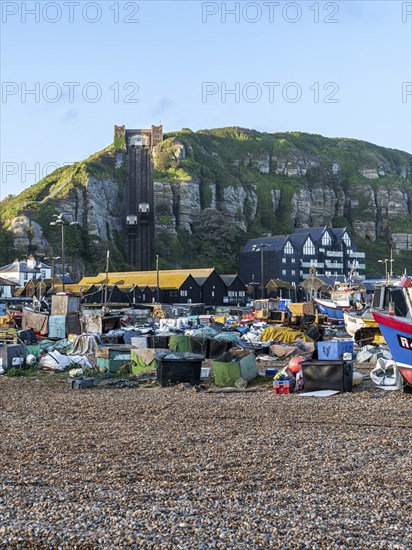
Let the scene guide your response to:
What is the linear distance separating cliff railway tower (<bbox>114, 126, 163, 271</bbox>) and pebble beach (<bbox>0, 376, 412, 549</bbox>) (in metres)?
115

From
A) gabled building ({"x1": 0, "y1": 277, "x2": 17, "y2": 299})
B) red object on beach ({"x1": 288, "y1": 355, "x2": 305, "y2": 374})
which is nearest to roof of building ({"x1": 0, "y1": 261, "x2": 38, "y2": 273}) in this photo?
gabled building ({"x1": 0, "y1": 277, "x2": 17, "y2": 299})

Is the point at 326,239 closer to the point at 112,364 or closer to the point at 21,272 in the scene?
the point at 21,272

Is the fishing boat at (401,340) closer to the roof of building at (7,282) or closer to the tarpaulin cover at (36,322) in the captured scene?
the tarpaulin cover at (36,322)

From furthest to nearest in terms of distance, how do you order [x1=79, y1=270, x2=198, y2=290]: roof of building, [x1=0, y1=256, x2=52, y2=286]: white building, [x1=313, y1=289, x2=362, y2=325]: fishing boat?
[x1=0, y1=256, x2=52, y2=286]: white building < [x1=79, y1=270, x2=198, y2=290]: roof of building < [x1=313, y1=289, x2=362, y2=325]: fishing boat

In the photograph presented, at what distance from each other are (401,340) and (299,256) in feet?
341

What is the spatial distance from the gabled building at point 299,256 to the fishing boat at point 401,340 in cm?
9159

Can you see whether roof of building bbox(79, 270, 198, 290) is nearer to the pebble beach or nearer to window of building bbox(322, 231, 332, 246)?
window of building bbox(322, 231, 332, 246)

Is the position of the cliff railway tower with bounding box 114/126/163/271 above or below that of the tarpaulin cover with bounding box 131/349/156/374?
above

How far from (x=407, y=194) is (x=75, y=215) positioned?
325 ft

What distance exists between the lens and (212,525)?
7.61m

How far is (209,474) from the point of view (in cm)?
998

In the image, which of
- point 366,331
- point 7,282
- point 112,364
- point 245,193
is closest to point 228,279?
point 7,282

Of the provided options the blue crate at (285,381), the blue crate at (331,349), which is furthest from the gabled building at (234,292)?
the blue crate at (285,381)

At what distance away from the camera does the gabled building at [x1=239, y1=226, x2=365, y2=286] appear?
11856 centimetres
